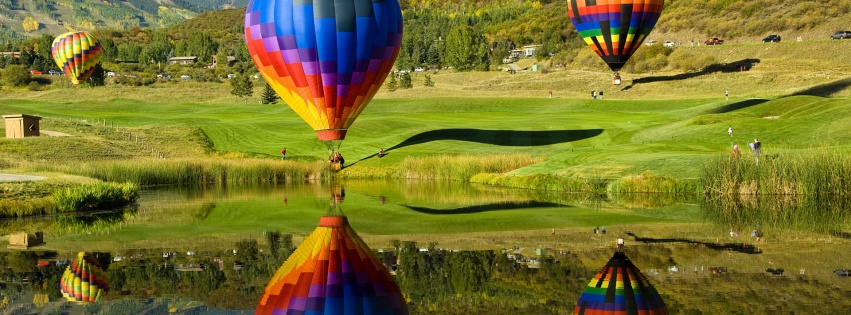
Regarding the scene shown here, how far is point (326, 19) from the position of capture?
41062 millimetres

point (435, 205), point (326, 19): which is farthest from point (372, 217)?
point (326, 19)

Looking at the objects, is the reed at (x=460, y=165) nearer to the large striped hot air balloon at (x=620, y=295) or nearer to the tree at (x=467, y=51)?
the large striped hot air balloon at (x=620, y=295)

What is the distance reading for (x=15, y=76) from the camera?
148 meters

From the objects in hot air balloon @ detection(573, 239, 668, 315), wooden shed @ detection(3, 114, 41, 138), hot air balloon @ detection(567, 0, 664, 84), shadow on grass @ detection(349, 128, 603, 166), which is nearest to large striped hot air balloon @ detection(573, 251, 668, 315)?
hot air balloon @ detection(573, 239, 668, 315)

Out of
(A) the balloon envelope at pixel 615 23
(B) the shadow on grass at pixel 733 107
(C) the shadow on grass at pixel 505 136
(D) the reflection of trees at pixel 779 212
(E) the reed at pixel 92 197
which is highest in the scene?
(A) the balloon envelope at pixel 615 23

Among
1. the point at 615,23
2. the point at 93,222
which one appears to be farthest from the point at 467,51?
the point at 93,222

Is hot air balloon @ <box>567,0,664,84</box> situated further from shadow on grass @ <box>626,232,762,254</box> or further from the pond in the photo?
shadow on grass @ <box>626,232,762,254</box>

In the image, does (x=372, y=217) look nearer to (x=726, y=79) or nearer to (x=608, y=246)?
(x=608, y=246)

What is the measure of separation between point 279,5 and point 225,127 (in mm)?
37261

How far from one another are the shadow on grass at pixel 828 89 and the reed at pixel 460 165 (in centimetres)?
4090

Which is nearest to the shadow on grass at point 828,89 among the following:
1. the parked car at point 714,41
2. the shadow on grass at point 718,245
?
the parked car at point 714,41

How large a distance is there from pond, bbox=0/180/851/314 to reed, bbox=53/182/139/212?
712 millimetres

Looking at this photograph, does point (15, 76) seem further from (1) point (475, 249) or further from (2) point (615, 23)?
(1) point (475, 249)

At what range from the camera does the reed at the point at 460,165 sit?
55.8m
